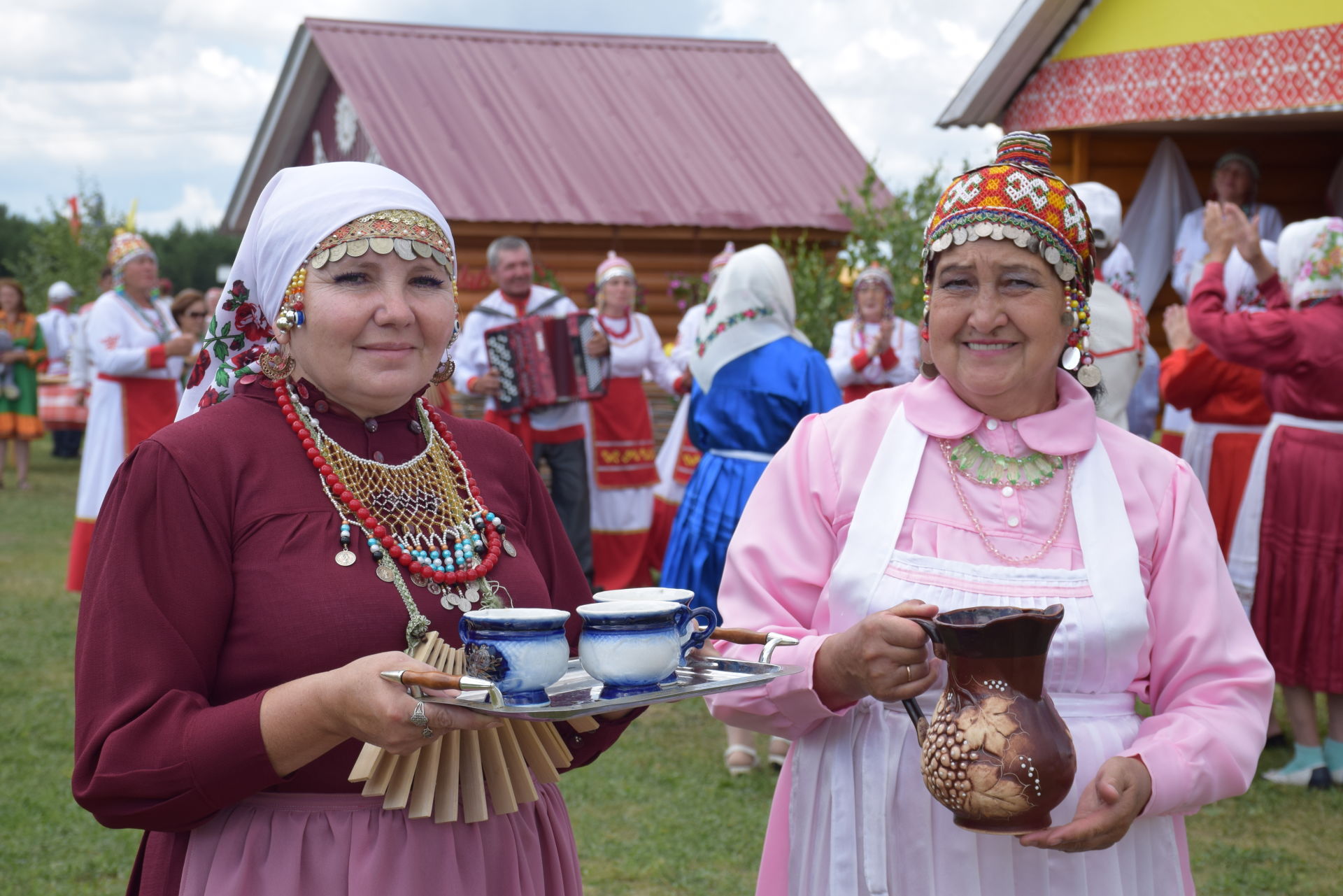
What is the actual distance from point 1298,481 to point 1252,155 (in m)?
4.15

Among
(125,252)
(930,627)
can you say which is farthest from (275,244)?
(125,252)

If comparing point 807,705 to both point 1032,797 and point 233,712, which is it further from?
point 233,712

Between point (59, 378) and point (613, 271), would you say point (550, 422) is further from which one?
point (59, 378)

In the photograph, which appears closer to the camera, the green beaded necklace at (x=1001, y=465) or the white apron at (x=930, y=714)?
the white apron at (x=930, y=714)

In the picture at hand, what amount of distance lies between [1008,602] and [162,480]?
50.8 inches

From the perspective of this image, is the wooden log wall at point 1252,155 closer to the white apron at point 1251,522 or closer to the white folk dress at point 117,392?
the white apron at point 1251,522

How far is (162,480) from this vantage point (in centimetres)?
177

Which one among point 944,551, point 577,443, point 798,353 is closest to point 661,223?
point 577,443

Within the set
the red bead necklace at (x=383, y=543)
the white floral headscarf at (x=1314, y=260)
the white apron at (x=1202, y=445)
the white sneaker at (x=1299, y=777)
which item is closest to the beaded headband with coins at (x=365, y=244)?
the red bead necklace at (x=383, y=543)

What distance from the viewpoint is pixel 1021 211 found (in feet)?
6.97

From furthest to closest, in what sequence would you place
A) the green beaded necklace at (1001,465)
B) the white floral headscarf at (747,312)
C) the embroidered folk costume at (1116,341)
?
the white floral headscarf at (747,312) < the embroidered folk costume at (1116,341) < the green beaded necklace at (1001,465)

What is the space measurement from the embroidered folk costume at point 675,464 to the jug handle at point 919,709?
5213 mm

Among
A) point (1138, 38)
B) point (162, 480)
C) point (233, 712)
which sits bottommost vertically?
point (233, 712)

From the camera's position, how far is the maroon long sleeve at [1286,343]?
4762 mm
